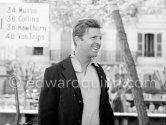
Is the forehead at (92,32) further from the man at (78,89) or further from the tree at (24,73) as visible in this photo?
the tree at (24,73)

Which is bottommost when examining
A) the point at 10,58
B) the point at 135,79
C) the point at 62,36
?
the point at 135,79

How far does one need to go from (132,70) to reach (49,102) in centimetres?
192

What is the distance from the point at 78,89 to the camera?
1.71 m

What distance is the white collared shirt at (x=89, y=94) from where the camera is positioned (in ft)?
5.67

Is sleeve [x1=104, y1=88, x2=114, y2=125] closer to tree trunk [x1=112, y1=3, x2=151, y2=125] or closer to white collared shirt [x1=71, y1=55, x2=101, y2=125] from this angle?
white collared shirt [x1=71, y1=55, x2=101, y2=125]

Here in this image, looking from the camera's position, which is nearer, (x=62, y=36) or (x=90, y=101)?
(x=90, y=101)

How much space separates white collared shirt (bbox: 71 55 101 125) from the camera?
1729mm

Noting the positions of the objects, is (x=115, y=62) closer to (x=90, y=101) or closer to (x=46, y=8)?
(x=46, y=8)

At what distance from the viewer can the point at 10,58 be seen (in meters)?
3.45

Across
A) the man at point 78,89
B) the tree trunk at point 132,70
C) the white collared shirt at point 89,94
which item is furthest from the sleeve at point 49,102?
the tree trunk at point 132,70

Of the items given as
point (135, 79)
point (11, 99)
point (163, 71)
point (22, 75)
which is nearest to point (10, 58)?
point (22, 75)

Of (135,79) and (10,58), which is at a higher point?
(10,58)

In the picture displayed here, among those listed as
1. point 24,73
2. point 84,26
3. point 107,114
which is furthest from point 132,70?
point 84,26

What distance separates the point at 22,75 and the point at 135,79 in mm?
1198
